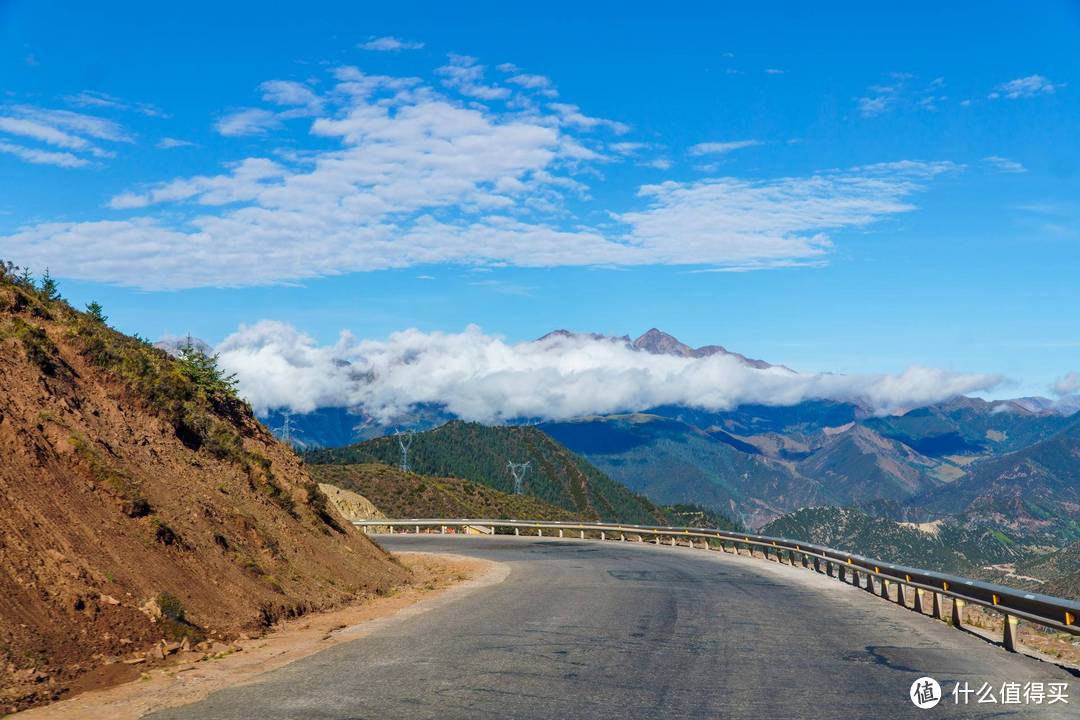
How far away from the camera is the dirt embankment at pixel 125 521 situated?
1203cm

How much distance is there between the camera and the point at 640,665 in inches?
465

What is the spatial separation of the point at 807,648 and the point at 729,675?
2.86 metres

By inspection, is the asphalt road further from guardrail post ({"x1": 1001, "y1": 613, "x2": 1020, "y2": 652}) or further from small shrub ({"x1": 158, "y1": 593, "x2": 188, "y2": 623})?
small shrub ({"x1": 158, "y1": 593, "x2": 188, "y2": 623})

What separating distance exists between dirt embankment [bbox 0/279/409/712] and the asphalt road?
260 cm

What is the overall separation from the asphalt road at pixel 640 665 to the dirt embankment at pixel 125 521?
2601 mm

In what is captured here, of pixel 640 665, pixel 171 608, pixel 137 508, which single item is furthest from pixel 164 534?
pixel 640 665

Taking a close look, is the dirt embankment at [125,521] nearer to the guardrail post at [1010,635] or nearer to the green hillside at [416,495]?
the guardrail post at [1010,635]

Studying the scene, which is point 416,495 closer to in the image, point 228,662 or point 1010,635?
point 228,662

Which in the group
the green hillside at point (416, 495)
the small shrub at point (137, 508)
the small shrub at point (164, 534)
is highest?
the small shrub at point (137, 508)

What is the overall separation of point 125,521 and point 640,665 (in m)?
9.33

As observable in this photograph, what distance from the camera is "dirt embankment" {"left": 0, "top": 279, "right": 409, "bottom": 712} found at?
12.0 metres

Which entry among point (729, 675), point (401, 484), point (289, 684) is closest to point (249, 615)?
point (289, 684)

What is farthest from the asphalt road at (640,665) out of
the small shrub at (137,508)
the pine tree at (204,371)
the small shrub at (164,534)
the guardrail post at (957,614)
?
the pine tree at (204,371)

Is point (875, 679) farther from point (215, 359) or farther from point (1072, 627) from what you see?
point (215, 359)
